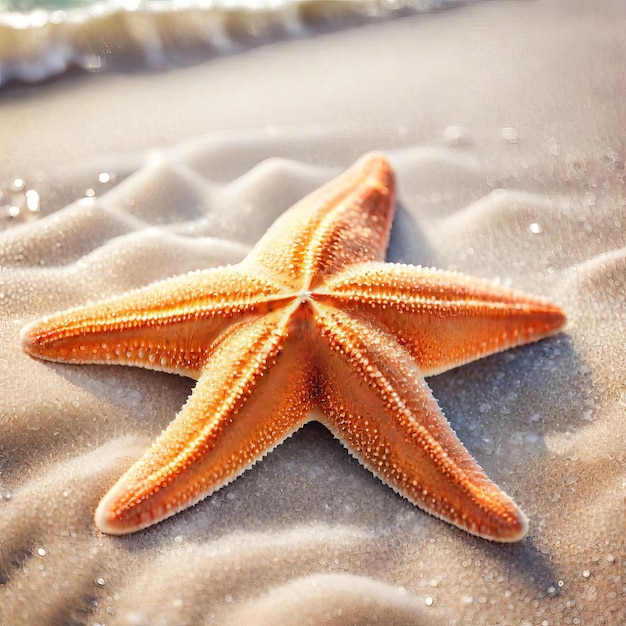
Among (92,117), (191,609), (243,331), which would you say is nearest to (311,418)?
(243,331)

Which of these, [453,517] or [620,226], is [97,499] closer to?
[453,517]

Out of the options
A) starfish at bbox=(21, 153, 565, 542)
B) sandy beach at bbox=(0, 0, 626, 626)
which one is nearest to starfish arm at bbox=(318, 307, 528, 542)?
starfish at bbox=(21, 153, 565, 542)

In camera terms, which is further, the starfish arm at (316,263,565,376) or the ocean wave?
the ocean wave

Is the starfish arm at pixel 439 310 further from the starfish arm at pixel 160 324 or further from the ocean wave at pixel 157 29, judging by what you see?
the ocean wave at pixel 157 29

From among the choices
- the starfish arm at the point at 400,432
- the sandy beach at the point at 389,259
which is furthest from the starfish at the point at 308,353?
the sandy beach at the point at 389,259

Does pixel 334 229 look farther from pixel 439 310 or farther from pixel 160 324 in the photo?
pixel 160 324

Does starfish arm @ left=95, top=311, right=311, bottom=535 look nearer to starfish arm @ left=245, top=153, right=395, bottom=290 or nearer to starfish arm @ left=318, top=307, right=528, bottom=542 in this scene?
starfish arm @ left=318, top=307, right=528, bottom=542

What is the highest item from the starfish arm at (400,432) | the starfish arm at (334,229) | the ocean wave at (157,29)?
the ocean wave at (157,29)

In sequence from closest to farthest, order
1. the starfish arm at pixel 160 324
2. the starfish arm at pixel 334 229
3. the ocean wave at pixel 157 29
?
1. the starfish arm at pixel 160 324
2. the starfish arm at pixel 334 229
3. the ocean wave at pixel 157 29
